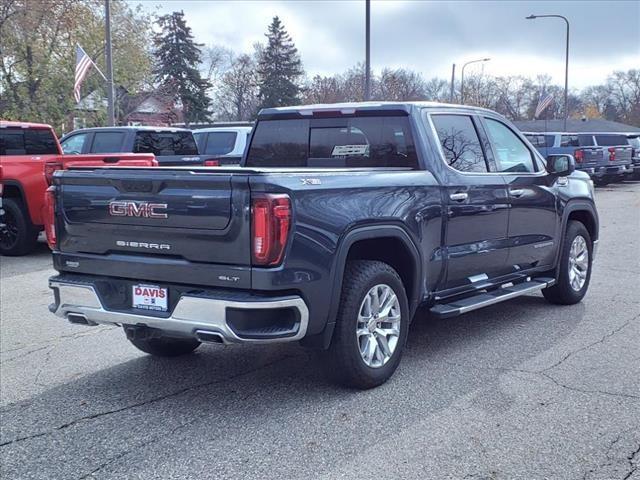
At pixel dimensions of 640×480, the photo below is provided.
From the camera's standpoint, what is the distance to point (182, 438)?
405 centimetres

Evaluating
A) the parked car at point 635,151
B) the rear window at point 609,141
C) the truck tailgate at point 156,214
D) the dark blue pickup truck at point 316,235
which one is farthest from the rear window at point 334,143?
the parked car at point 635,151

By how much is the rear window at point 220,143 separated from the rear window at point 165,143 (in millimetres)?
1435

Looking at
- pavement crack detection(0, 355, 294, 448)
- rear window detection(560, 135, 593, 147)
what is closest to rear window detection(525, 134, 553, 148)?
rear window detection(560, 135, 593, 147)

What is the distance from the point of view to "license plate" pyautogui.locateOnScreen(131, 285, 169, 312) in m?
4.33

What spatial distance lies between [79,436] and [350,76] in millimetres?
51923

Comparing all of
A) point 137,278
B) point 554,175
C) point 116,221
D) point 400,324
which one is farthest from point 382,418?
point 554,175

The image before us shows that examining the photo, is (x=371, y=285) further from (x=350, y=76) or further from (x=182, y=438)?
(x=350, y=76)

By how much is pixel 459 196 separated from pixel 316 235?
1692mm

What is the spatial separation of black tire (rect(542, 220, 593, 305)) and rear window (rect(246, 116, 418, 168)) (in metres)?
2.50

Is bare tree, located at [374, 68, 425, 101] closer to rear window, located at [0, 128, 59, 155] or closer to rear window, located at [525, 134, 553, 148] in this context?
rear window, located at [525, 134, 553, 148]

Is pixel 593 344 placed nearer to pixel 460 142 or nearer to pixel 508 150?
pixel 508 150

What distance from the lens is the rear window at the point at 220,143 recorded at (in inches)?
652

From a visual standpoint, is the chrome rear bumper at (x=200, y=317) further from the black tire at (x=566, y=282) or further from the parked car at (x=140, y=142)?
the parked car at (x=140, y=142)

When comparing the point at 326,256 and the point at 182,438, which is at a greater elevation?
the point at 326,256
